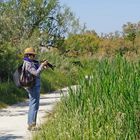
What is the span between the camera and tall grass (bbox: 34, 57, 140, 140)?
8250mm

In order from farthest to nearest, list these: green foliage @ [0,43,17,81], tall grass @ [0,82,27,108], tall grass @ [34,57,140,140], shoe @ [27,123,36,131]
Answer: green foliage @ [0,43,17,81], tall grass @ [0,82,27,108], shoe @ [27,123,36,131], tall grass @ [34,57,140,140]

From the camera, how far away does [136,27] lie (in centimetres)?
6600

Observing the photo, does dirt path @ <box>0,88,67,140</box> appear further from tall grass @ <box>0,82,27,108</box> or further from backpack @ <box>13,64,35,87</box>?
backpack @ <box>13,64,35,87</box>

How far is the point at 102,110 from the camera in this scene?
8961mm

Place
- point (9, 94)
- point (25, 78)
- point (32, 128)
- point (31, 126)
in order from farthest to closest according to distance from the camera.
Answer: point (9, 94) → point (25, 78) → point (31, 126) → point (32, 128)

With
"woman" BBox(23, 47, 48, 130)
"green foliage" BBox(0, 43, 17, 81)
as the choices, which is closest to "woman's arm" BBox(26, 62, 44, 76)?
"woman" BBox(23, 47, 48, 130)

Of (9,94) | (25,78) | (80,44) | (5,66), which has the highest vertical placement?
(80,44)

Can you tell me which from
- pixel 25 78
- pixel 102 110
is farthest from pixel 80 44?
pixel 102 110

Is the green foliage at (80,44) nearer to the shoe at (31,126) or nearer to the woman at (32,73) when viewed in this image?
the woman at (32,73)

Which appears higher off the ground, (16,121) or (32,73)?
(32,73)

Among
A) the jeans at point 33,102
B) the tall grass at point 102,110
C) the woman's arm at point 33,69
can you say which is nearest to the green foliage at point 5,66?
the jeans at point 33,102

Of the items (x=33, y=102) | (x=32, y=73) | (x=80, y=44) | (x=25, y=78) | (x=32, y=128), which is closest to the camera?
(x=32, y=128)

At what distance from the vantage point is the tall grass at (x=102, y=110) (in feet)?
27.1

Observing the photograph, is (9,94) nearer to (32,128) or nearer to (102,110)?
(32,128)
